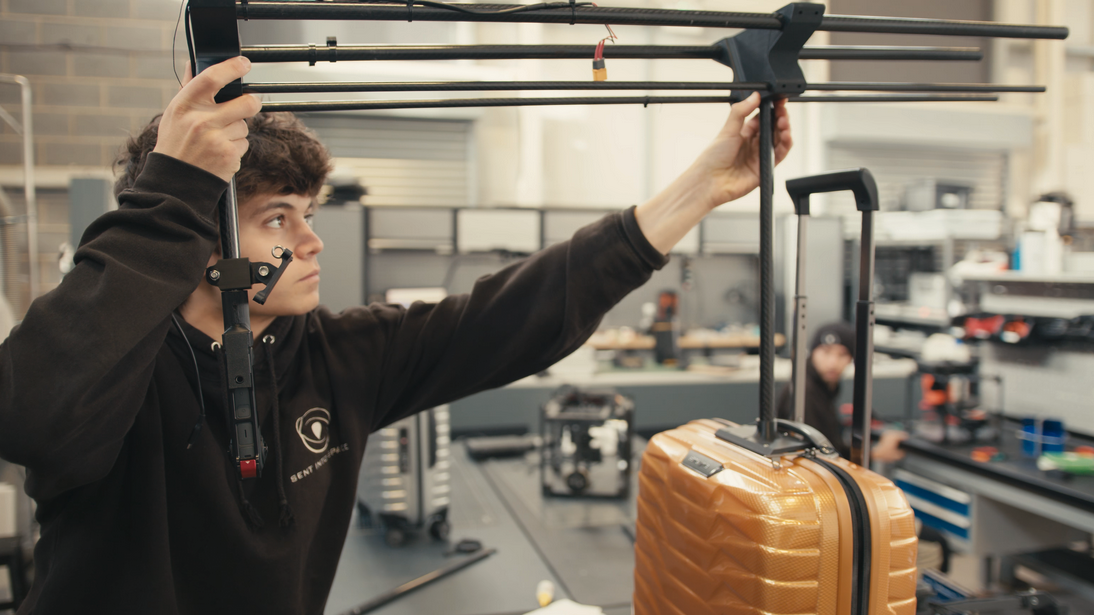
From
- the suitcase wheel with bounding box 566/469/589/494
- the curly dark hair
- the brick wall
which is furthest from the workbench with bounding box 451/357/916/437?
the curly dark hair

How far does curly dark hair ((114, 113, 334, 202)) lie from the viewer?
2.60 feet

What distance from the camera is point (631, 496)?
Result: 6.21 feet

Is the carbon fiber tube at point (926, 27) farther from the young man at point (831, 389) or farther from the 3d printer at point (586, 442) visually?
the young man at point (831, 389)

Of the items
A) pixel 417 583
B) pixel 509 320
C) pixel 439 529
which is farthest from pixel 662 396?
pixel 509 320

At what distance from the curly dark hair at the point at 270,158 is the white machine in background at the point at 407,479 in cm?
87

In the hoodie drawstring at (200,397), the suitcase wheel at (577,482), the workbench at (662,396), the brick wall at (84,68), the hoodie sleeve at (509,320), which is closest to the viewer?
the hoodie drawstring at (200,397)

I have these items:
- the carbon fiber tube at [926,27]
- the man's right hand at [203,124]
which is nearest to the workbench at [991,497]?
the carbon fiber tube at [926,27]

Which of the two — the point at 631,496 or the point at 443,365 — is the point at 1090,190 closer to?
the point at 631,496

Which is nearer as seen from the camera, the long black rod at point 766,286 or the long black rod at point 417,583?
the long black rod at point 766,286

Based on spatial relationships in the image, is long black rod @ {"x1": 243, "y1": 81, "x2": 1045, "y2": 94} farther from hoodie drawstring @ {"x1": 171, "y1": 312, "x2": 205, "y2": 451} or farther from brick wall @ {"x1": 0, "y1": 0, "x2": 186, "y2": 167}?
brick wall @ {"x1": 0, "y1": 0, "x2": 186, "y2": 167}

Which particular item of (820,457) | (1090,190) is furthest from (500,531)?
(1090,190)

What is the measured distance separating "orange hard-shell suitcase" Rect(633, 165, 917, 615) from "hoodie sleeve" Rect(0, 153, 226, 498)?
0.59 m

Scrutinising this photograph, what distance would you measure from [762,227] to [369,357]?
0.63 metres

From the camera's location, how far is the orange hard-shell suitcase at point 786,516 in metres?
0.60
